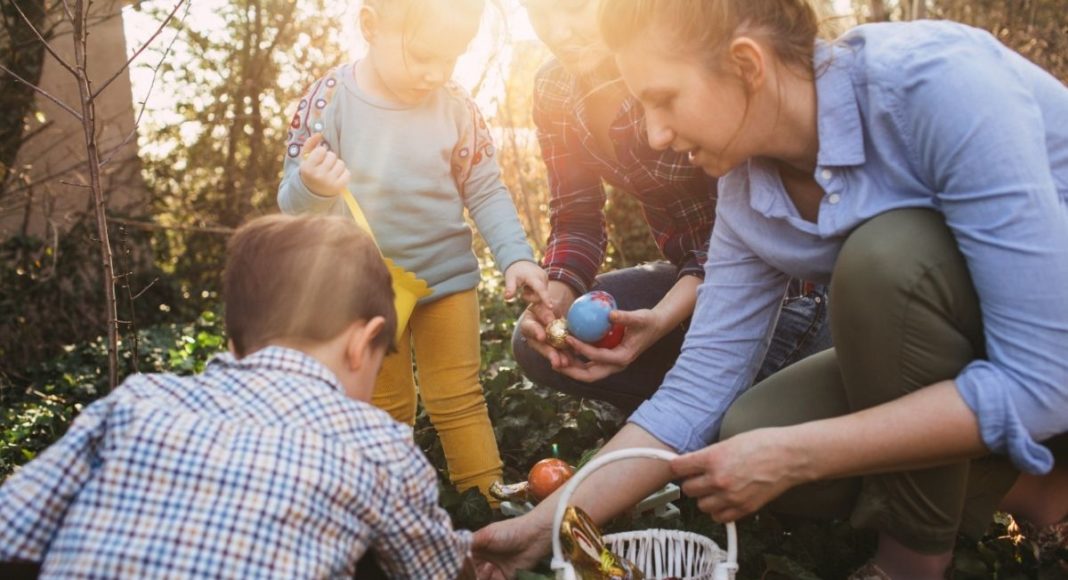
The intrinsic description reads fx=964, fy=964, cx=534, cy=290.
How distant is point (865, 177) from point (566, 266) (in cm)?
114

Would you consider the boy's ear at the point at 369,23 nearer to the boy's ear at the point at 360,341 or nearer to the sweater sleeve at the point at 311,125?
the sweater sleeve at the point at 311,125

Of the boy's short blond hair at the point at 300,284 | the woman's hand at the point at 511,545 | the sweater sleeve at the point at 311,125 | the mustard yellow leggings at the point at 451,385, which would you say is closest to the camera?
the boy's short blond hair at the point at 300,284

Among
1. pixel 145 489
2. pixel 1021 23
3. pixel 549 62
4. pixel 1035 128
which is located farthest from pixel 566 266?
pixel 1021 23

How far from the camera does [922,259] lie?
164 centimetres

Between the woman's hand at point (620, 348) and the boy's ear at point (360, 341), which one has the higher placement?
the boy's ear at point (360, 341)

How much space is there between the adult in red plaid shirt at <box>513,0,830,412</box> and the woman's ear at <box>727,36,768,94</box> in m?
0.76

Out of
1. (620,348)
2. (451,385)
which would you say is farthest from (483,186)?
(620,348)

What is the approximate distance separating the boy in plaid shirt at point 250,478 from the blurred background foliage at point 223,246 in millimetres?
849

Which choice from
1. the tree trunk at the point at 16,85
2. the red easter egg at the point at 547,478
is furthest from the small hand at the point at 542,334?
the tree trunk at the point at 16,85

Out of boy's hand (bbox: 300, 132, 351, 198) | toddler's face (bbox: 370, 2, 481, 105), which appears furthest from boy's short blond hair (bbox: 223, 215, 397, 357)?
toddler's face (bbox: 370, 2, 481, 105)

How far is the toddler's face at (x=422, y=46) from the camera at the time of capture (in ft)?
8.15

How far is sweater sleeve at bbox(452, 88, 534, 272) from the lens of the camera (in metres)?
2.77

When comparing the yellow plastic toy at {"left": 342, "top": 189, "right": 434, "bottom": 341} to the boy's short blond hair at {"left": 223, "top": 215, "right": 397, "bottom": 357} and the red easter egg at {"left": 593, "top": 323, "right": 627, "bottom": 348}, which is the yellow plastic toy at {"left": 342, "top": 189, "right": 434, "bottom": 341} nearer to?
the boy's short blond hair at {"left": 223, "top": 215, "right": 397, "bottom": 357}

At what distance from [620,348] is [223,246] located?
4592 mm
